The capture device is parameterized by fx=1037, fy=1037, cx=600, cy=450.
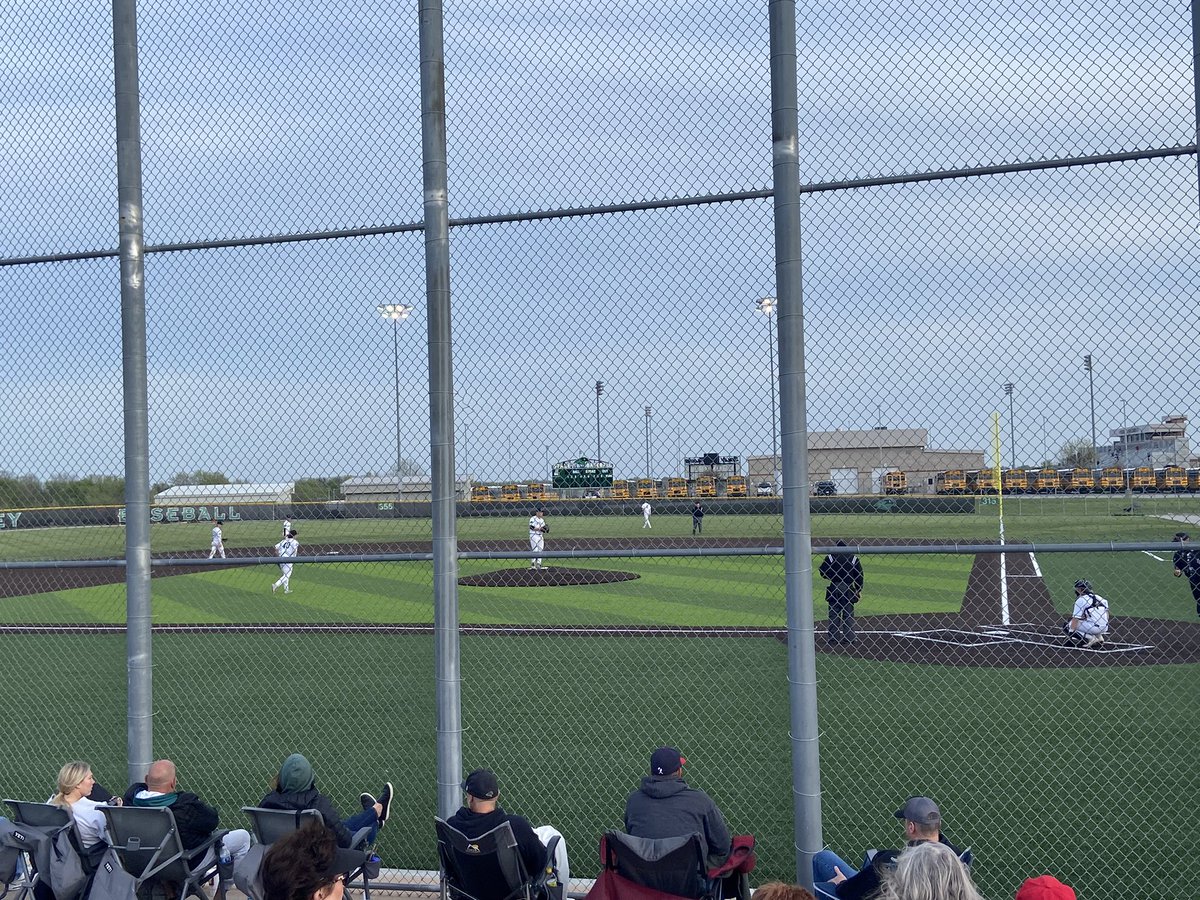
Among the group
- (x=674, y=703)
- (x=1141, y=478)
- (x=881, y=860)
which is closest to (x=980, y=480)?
(x=1141, y=478)

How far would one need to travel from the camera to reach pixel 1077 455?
16.3ft

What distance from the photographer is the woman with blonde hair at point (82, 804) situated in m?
5.02

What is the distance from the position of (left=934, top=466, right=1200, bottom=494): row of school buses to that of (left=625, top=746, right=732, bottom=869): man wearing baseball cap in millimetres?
2018

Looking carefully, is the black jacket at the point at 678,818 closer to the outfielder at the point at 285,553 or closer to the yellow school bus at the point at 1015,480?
the yellow school bus at the point at 1015,480

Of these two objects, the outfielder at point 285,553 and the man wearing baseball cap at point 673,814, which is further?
the outfielder at point 285,553

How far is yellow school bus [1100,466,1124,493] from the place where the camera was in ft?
16.8

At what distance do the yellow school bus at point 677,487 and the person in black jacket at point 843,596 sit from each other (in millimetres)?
7811

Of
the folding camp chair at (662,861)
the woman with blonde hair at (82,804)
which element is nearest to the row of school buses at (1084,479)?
the folding camp chair at (662,861)

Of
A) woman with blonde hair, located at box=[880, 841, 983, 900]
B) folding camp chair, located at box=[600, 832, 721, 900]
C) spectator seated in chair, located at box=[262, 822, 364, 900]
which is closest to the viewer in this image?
woman with blonde hair, located at box=[880, 841, 983, 900]

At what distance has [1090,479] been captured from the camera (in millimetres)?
5148

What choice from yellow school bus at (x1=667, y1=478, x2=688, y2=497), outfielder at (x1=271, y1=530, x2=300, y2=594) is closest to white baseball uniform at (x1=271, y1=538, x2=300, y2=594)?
outfielder at (x1=271, y1=530, x2=300, y2=594)

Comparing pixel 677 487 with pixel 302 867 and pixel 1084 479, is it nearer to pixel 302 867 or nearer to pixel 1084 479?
pixel 1084 479

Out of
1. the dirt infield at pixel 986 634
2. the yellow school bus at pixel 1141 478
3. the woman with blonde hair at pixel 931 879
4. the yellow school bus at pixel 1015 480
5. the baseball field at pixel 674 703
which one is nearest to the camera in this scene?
the woman with blonde hair at pixel 931 879

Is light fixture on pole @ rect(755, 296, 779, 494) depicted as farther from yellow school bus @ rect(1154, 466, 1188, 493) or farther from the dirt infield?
the dirt infield
